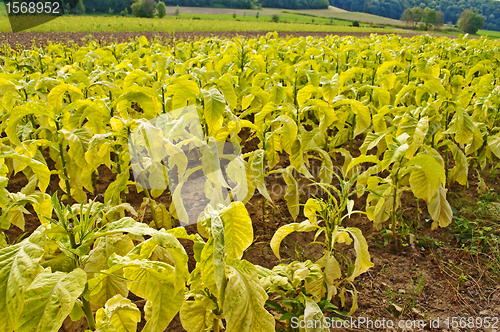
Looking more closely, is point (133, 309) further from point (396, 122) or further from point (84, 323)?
point (396, 122)

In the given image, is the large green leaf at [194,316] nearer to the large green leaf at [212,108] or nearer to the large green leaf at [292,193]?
the large green leaf at [212,108]

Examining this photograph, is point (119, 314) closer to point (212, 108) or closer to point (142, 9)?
point (212, 108)

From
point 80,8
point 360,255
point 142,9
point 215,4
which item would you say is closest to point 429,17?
point 215,4

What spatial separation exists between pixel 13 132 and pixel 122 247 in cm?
132

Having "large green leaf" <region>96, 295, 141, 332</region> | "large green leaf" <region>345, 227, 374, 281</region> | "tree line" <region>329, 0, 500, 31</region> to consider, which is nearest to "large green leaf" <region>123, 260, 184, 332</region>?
"large green leaf" <region>96, 295, 141, 332</region>

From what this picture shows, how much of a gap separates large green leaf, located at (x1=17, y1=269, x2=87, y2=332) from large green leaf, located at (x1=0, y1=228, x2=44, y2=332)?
1.8 inches

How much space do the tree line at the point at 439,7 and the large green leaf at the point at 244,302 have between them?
3453 inches

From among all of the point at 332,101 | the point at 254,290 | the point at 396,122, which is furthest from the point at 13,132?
the point at 396,122

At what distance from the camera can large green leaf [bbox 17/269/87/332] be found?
3.10ft

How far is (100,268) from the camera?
1.44m

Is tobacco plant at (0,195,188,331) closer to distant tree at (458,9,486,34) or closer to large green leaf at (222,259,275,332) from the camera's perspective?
large green leaf at (222,259,275,332)

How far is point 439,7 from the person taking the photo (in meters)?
77.7

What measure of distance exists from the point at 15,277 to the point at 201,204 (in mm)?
2324

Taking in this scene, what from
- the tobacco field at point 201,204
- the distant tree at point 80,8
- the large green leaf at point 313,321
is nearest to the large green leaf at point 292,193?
the tobacco field at point 201,204
